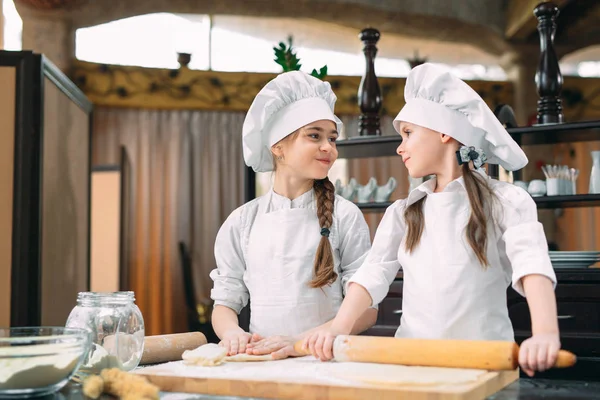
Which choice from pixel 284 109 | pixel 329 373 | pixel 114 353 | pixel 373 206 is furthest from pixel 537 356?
pixel 373 206

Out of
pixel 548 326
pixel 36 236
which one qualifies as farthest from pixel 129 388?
pixel 36 236

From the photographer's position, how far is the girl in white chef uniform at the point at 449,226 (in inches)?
54.1

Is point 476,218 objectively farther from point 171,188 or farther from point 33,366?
point 171,188

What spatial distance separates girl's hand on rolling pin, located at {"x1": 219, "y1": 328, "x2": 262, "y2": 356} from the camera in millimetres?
1350

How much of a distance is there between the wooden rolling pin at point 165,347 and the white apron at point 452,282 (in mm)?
→ 465

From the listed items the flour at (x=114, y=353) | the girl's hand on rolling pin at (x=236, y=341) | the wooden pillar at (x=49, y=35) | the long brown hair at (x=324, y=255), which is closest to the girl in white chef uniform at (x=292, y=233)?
the long brown hair at (x=324, y=255)

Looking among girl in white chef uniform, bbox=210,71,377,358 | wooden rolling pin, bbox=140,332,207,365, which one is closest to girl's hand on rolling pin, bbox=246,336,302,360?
wooden rolling pin, bbox=140,332,207,365

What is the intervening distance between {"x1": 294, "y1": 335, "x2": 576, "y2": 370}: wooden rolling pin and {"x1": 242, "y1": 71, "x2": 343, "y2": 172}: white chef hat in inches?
28.4

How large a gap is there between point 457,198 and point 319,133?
1.35ft

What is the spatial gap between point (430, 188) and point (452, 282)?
22cm

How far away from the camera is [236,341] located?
138 centimetres

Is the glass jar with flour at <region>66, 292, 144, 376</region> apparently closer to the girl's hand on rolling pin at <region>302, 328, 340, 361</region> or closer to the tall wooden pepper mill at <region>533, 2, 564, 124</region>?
the girl's hand on rolling pin at <region>302, 328, 340, 361</region>

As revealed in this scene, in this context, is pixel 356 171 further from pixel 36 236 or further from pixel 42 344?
pixel 42 344

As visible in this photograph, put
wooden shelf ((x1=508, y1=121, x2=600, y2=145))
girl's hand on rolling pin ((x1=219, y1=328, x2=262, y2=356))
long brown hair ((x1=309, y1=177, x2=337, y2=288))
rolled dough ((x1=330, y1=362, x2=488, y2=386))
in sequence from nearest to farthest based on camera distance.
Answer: rolled dough ((x1=330, y1=362, x2=488, y2=386))
girl's hand on rolling pin ((x1=219, y1=328, x2=262, y2=356))
long brown hair ((x1=309, y1=177, x2=337, y2=288))
wooden shelf ((x1=508, y1=121, x2=600, y2=145))
